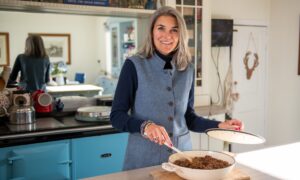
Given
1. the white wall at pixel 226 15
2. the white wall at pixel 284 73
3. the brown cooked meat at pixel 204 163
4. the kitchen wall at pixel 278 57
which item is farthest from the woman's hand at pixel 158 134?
the white wall at pixel 284 73

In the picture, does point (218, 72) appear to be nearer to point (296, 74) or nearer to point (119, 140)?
point (296, 74)

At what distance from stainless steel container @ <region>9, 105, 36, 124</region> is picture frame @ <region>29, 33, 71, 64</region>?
592 mm

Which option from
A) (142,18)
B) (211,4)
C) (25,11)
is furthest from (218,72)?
(25,11)

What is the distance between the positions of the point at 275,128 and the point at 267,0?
5.30 feet

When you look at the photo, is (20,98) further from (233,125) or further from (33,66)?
(233,125)

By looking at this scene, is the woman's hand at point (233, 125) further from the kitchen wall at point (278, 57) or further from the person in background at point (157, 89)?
the kitchen wall at point (278, 57)

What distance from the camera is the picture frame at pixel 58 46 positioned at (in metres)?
2.84

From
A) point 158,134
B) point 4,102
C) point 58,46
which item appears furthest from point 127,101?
point 58,46

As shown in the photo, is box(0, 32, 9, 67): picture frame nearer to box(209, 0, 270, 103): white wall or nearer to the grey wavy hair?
the grey wavy hair

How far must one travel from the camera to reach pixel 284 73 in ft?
13.3

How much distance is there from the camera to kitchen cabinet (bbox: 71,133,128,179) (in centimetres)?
244

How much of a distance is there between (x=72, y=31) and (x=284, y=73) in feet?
8.52

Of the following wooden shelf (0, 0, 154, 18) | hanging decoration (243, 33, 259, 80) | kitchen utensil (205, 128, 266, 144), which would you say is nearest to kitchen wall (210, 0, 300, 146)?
hanging decoration (243, 33, 259, 80)

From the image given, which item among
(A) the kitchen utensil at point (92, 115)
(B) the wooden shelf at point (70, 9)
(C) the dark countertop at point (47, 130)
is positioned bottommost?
(C) the dark countertop at point (47, 130)
